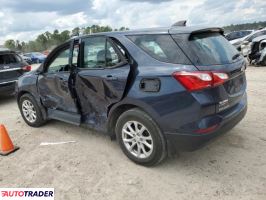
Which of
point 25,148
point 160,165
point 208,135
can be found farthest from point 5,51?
point 208,135

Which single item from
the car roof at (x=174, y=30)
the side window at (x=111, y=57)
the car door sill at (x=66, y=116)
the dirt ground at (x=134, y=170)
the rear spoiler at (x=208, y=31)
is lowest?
the dirt ground at (x=134, y=170)

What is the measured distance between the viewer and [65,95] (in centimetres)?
489

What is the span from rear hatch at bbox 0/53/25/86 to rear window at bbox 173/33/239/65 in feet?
20.8

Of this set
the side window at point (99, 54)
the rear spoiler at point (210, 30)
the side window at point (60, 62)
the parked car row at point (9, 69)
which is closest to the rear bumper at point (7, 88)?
the parked car row at point (9, 69)

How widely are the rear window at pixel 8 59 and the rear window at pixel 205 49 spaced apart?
21.3 feet

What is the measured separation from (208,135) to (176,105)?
0.50 m

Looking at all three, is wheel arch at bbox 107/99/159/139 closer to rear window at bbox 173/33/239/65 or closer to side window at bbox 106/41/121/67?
side window at bbox 106/41/121/67

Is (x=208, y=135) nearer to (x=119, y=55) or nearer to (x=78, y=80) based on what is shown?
(x=119, y=55)

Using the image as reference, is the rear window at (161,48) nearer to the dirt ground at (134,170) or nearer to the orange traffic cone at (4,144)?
the dirt ground at (134,170)

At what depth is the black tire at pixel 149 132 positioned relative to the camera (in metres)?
3.58

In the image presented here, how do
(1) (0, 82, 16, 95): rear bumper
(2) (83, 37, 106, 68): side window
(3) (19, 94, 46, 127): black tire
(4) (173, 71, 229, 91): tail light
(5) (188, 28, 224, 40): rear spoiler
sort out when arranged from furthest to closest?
(1) (0, 82, 16, 95): rear bumper
(3) (19, 94, 46, 127): black tire
(2) (83, 37, 106, 68): side window
(5) (188, 28, 224, 40): rear spoiler
(4) (173, 71, 229, 91): tail light

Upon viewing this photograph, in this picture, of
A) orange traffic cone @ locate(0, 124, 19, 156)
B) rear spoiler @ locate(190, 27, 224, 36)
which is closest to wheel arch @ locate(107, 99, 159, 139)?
rear spoiler @ locate(190, 27, 224, 36)

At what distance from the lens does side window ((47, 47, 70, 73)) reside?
4871 millimetres

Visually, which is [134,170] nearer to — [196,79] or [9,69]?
[196,79]
